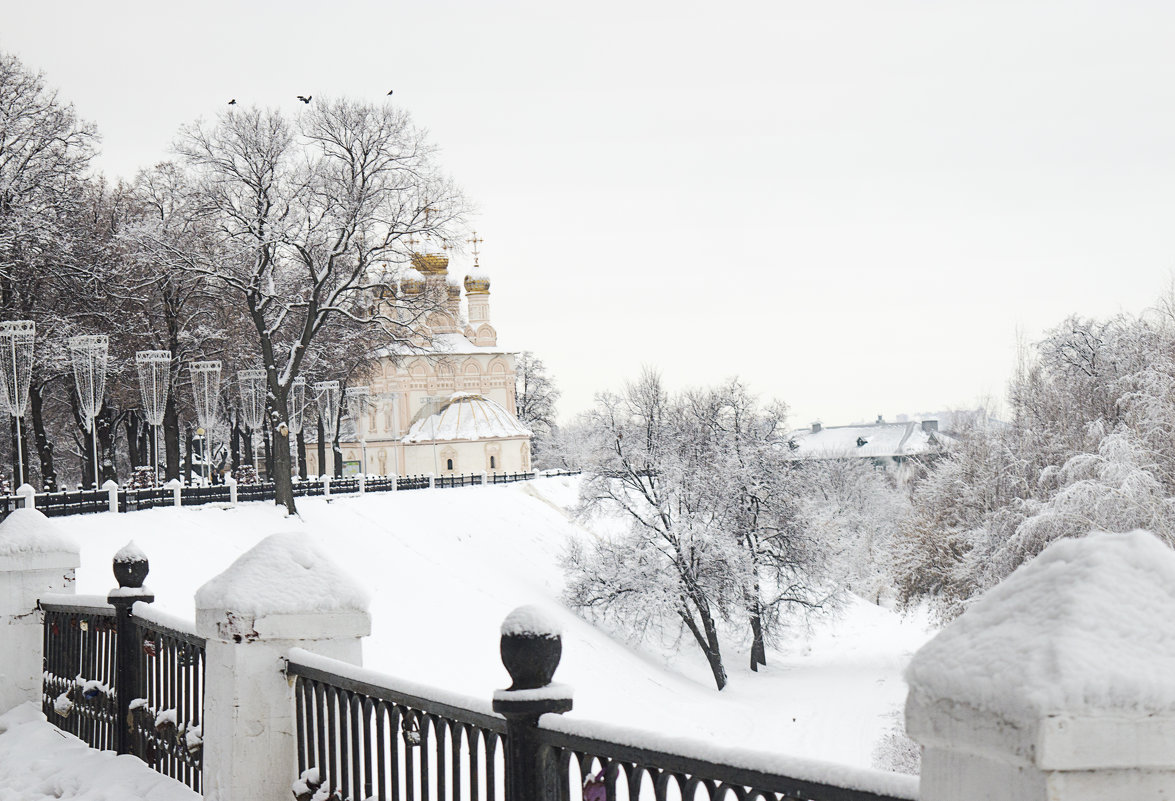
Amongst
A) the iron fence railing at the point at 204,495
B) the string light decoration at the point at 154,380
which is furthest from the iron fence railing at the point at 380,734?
the string light decoration at the point at 154,380

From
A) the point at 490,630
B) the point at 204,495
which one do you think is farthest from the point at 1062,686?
the point at 204,495

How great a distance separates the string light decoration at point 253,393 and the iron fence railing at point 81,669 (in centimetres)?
3100

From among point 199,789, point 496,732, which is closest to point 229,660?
point 199,789

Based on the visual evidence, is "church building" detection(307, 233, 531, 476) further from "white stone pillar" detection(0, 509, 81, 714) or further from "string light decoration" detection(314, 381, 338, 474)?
"white stone pillar" detection(0, 509, 81, 714)

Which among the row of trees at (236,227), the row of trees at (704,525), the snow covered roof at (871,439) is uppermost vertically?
the row of trees at (236,227)

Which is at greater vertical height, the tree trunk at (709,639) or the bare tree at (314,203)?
the bare tree at (314,203)

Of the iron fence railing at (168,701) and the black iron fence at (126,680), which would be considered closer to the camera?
the iron fence railing at (168,701)

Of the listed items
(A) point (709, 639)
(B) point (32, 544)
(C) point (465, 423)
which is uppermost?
(C) point (465, 423)

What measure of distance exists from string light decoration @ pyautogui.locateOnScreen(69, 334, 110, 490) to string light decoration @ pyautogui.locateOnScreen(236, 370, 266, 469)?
6.51 m

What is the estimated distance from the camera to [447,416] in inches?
2963

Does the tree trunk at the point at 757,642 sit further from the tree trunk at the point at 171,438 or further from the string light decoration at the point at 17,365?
the string light decoration at the point at 17,365

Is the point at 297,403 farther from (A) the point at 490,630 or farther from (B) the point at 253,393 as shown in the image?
(A) the point at 490,630

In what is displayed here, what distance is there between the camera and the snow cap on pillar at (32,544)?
9352mm

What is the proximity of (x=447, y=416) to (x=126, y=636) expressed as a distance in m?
67.8
